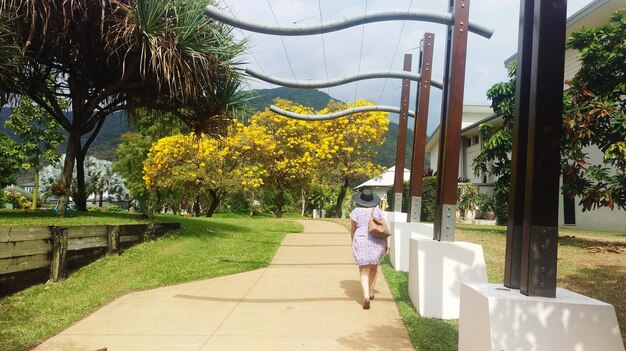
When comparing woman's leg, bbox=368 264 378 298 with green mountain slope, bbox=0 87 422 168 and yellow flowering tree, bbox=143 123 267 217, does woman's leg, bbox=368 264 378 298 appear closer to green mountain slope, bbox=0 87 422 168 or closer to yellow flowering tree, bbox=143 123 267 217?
yellow flowering tree, bbox=143 123 267 217

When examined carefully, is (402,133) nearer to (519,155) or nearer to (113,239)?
(113,239)

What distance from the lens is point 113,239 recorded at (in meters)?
9.18

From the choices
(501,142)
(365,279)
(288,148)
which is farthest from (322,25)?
(288,148)

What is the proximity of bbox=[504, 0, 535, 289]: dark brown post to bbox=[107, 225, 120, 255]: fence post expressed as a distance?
7305 mm

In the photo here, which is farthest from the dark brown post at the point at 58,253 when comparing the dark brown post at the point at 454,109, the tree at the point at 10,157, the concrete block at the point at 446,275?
the tree at the point at 10,157

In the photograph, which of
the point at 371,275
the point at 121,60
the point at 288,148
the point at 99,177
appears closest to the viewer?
the point at 371,275

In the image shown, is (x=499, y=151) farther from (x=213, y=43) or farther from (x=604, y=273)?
(x=213, y=43)

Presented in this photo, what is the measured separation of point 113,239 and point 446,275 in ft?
20.2

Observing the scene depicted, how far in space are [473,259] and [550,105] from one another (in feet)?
8.77

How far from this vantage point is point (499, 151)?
554 inches

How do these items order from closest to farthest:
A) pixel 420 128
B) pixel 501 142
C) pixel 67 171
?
pixel 420 128
pixel 67 171
pixel 501 142

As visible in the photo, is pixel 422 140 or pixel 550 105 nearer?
pixel 550 105

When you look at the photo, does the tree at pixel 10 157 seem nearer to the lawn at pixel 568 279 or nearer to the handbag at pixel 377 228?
the lawn at pixel 568 279

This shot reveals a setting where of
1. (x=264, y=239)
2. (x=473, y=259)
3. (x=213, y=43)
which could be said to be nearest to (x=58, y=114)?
(x=213, y=43)
